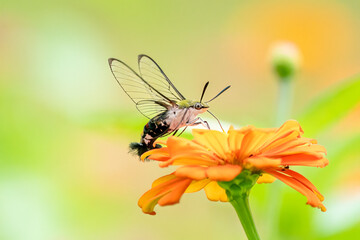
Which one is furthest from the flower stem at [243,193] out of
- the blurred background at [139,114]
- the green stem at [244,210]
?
the blurred background at [139,114]

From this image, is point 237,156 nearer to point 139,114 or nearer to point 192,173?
point 192,173

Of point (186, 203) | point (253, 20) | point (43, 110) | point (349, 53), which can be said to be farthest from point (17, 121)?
point (349, 53)

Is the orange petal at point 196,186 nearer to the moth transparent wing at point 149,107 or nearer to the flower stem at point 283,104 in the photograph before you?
the moth transparent wing at point 149,107

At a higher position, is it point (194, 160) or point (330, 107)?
point (330, 107)

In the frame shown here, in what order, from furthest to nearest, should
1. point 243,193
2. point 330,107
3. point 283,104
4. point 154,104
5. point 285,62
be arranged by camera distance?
point 285,62, point 283,104, point 330,107, point 154,104, point 243,193

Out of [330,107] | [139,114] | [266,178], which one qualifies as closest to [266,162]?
[266,178]

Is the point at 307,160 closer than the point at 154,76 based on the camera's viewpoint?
Yes

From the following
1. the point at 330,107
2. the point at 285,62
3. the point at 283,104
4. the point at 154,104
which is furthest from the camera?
the point at 285,62
